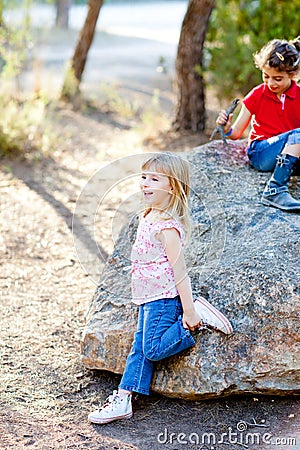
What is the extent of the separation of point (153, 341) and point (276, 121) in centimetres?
168

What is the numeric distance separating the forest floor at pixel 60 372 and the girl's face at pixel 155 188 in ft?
1.65

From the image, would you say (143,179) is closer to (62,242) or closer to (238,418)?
(238,418)

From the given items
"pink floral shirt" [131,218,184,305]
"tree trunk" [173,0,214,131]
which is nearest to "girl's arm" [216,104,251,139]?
"pink floral shirt" [131,218,184,305]

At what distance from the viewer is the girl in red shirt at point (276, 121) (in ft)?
11.9

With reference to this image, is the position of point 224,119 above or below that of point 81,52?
above

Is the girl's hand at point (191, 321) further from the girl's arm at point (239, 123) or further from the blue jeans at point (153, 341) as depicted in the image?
the girl's arm at point (239, 123)

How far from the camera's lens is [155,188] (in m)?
2.96

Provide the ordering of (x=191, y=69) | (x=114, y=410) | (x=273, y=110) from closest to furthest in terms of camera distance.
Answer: (x=114, y=410), (x=273, y=110), (x=191, y=69)

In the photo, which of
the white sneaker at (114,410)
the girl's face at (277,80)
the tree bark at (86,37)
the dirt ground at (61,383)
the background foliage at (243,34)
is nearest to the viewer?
the dirt ground at (61,383)

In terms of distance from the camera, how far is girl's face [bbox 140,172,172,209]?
2.96 metres

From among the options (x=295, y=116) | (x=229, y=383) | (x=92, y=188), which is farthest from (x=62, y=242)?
(x=229, y=383)

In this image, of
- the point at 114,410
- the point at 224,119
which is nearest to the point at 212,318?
the point at 114,410

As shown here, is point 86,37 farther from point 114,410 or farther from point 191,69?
point 114,410

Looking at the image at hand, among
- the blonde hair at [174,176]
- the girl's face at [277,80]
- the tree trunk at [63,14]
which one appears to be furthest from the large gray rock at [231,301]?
the tree trunk at [63,14]
